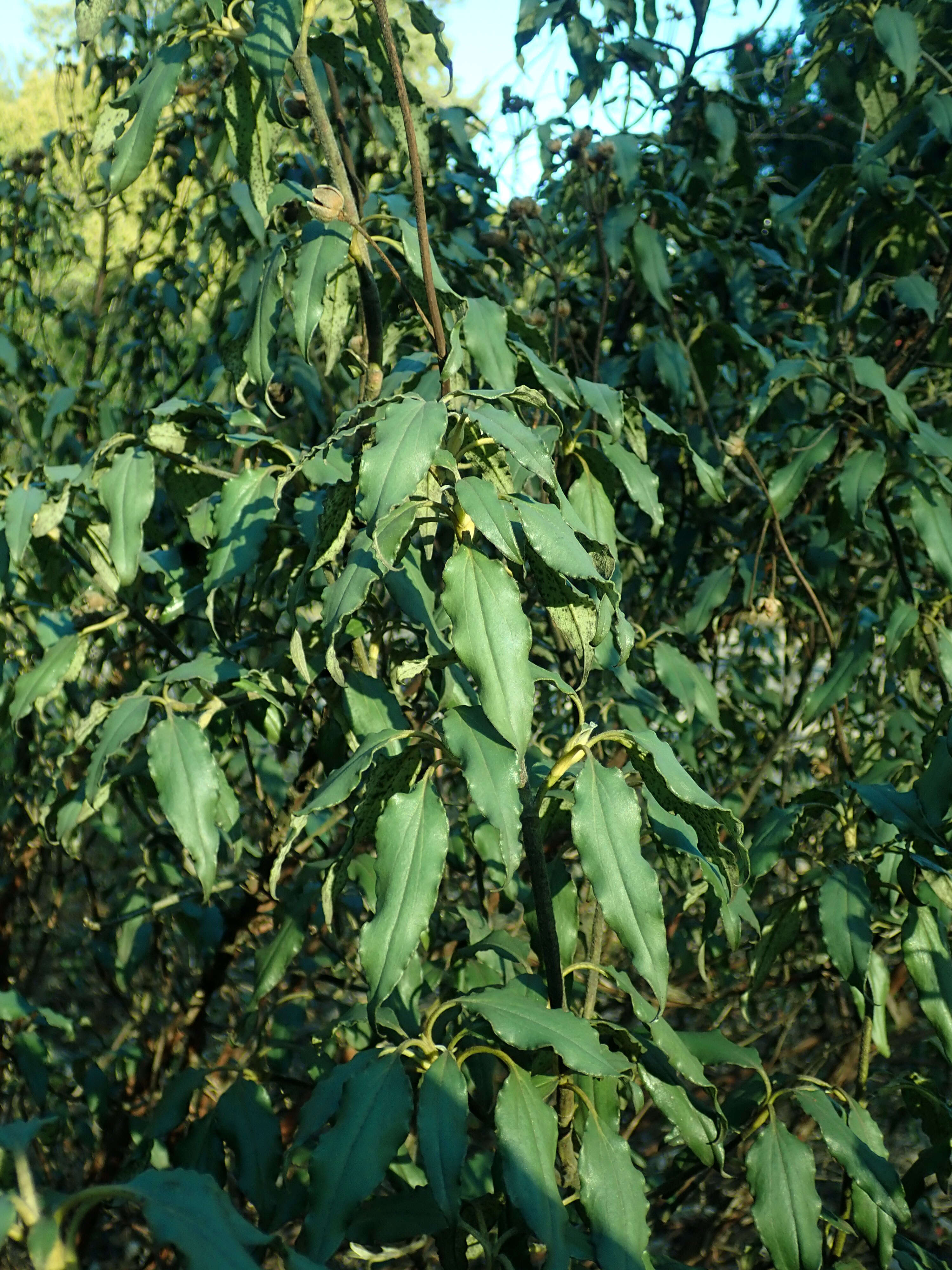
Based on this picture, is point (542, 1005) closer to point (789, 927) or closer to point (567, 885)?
point (567, 885)

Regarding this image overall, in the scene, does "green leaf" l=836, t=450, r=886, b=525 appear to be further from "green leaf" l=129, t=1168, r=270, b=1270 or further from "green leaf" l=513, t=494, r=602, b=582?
"green leaf" l=129, t=1168, r=270, b=1270

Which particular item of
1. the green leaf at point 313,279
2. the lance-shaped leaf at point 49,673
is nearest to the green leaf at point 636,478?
the green leaf at point 313,279

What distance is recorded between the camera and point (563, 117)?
104 inches

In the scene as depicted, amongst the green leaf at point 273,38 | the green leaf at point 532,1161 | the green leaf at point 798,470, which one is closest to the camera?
the green leaf at point 532,1161

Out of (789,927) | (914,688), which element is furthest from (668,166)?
(789,927)

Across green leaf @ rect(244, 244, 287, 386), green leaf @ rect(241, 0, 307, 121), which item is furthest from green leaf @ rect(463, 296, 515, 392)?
green leaf @ rect(241, 0, 307, 121)

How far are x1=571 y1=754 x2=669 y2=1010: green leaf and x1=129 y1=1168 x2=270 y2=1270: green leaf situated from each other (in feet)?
1.56

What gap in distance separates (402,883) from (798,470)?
1278 millimetres

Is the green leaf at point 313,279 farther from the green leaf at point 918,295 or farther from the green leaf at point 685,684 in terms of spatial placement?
the green leaf at point 918,295

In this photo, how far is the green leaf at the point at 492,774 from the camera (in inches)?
43.6

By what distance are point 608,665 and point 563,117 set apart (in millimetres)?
1587

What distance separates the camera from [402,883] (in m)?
1.16

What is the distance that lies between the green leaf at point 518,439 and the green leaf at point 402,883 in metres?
0.37

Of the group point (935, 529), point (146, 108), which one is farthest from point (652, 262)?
point (146, 108)
